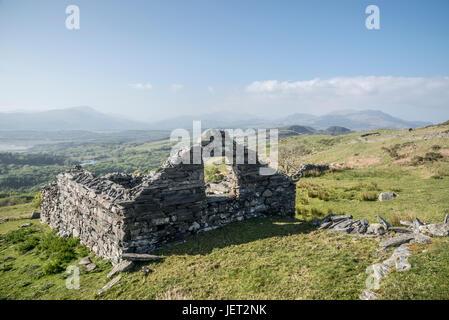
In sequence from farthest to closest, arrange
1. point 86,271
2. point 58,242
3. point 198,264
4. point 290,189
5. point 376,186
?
point 376,186 → point 290,189 → point 58,242 → point 86,271 → point 198,264

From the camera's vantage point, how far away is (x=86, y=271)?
7.77 metres

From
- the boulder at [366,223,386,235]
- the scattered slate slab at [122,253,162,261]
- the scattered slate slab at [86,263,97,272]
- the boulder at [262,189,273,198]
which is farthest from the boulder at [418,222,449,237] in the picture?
the scattered slate slab at [86,263,97,272]

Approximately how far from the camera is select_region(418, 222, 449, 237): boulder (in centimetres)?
693

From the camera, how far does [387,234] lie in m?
7.96

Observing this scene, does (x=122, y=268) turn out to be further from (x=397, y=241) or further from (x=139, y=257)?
(x=397, y=241)

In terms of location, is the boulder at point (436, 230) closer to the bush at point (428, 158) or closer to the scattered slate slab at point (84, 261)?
the scattered slate slab at point (84, 261)

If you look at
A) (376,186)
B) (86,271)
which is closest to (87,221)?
(86,271)

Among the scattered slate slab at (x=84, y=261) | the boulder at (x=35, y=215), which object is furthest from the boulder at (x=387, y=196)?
the boulder at (x=35, y=215)

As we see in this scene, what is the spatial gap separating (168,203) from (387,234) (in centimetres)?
774

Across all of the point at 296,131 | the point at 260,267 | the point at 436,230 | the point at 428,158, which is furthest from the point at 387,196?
the point at 296,131

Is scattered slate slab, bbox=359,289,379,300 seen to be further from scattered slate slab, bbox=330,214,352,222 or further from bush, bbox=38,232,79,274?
bush, bbox=38,232,79,274
